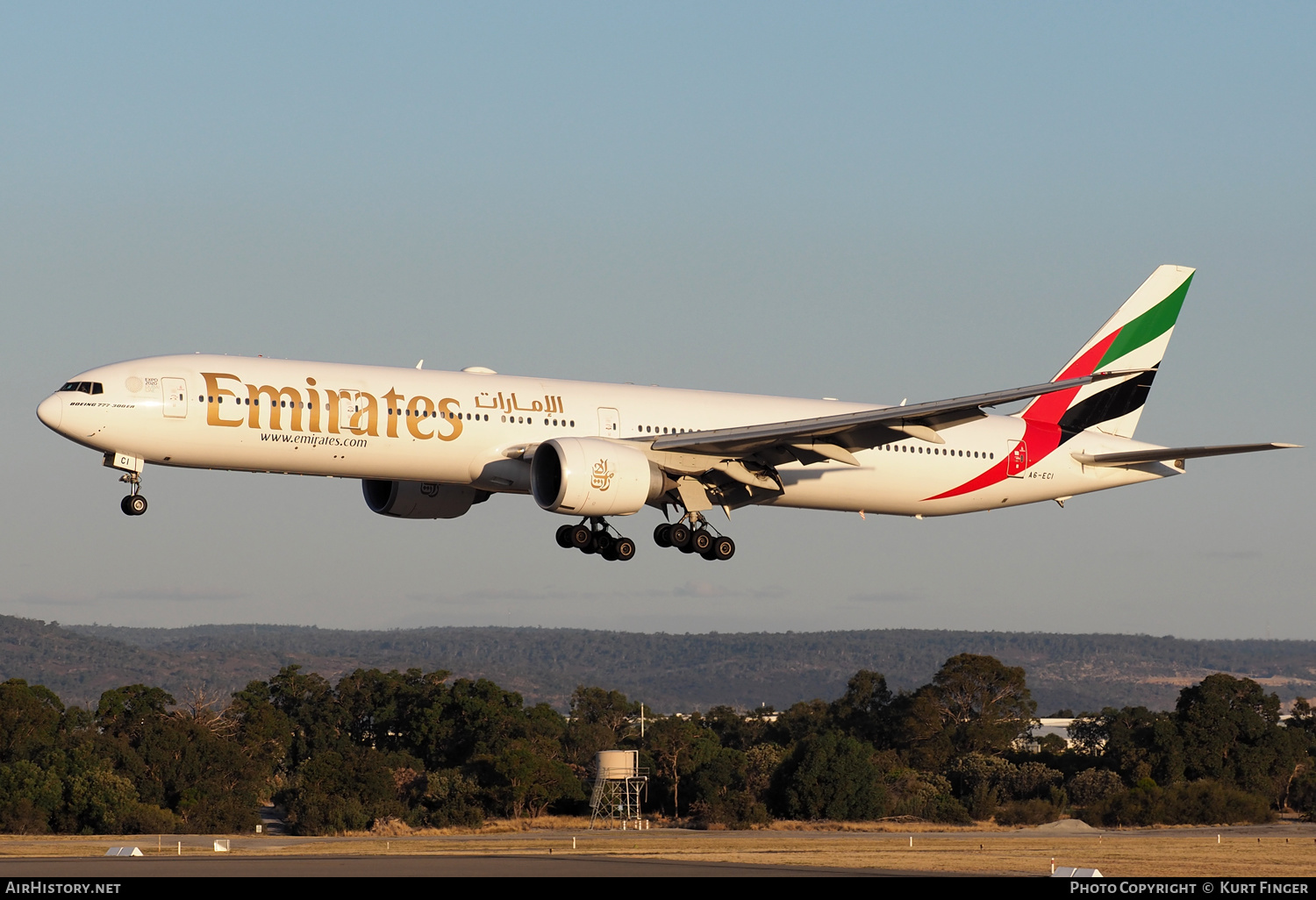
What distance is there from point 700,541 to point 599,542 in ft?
9.90

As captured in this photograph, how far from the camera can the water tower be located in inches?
3551

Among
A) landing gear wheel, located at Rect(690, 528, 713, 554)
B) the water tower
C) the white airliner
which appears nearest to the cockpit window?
the white airliner

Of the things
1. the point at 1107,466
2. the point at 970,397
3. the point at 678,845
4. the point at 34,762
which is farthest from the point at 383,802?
the point at 970,397

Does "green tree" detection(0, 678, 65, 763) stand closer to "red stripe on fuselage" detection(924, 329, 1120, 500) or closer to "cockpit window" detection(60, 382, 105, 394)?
"cockpit window" detection(60, 382, 105, 394)

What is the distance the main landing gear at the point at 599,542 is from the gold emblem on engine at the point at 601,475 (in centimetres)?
418

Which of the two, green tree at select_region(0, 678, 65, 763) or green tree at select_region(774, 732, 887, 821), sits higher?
green tree at select_region(0, 678, 65, 763)

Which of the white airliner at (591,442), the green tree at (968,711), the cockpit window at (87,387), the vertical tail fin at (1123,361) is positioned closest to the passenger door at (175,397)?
the white airliner at (591,442)

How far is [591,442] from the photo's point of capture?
142 feet

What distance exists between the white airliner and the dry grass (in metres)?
11.3

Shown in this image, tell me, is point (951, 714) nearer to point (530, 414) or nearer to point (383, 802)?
point (383, 802)

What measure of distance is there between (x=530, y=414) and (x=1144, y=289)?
82.0ft

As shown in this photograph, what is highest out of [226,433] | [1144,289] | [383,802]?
[1144,289]

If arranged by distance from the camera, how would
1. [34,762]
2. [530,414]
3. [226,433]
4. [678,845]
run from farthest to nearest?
[34,762]
[678,845]
[530,414]
[226,433]
